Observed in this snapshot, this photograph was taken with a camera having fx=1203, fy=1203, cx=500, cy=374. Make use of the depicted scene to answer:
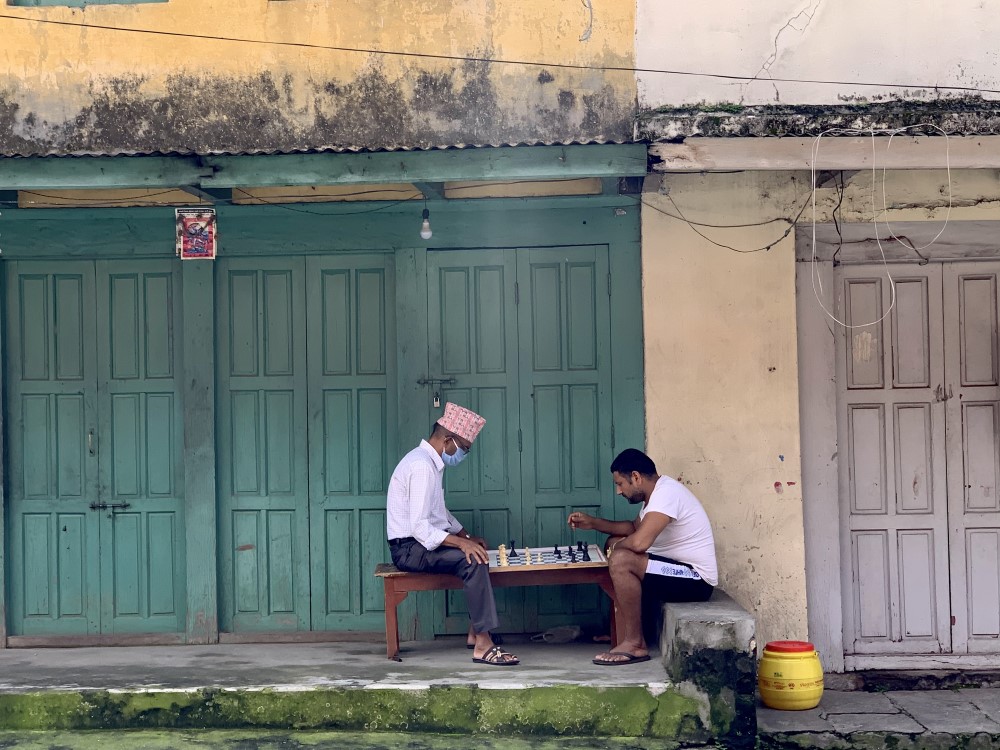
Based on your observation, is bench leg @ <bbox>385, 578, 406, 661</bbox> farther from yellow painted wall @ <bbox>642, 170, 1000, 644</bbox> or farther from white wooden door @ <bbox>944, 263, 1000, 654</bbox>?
white wooden door @ <bbox>944, 263, 1000, 654</bbox>

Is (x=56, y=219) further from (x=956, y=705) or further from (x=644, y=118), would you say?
(x=956, y=705)

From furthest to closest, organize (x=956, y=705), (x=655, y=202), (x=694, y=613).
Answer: (x=655, y=202) → (x=956, y=705) → (x=694, y=613)

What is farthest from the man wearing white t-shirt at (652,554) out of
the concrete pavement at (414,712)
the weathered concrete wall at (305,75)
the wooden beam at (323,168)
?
the weathered concrete wall at (305,75)

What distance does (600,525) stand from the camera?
7438 millimetres

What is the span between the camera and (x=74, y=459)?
26.4 feet

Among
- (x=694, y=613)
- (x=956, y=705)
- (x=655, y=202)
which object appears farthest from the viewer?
(x=655, y=202)

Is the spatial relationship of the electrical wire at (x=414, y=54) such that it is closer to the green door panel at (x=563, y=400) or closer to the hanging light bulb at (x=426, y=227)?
the hanging light bulb at (x=426, y=227)

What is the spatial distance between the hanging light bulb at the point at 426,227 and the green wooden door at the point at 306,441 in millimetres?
334

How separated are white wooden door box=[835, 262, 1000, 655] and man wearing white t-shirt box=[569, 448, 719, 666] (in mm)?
1307

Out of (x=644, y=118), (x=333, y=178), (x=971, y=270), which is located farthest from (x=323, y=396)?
(x=971, y=270)

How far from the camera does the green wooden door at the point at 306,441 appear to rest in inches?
313

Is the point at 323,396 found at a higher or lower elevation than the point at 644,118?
lower

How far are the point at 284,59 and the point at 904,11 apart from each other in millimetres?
3881

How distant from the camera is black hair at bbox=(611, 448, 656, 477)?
7145 mm
